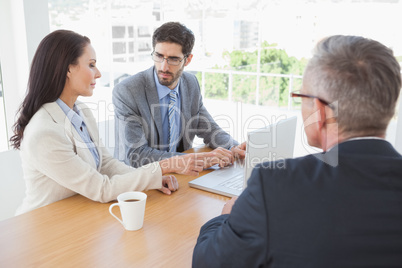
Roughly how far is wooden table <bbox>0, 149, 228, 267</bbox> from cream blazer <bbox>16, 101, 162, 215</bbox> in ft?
0.23

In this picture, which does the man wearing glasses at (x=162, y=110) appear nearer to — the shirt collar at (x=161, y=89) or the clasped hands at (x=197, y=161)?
the shirt collar at (x=161, y=89)

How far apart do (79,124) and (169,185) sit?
530mm

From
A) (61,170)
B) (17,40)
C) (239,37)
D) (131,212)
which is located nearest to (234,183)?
(131,212)

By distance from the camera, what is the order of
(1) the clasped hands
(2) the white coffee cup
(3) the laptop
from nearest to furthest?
1. (2) the white coffee cup
2. (3) the laptop
3. (1) the clasped hands

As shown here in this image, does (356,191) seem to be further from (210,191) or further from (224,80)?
(224,80)

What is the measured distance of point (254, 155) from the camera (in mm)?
1336

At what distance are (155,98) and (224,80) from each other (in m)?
3.98

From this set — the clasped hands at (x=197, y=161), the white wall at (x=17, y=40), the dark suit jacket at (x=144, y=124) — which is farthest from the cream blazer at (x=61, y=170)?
the white wall at (x=17, y=40)

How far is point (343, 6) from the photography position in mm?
5035

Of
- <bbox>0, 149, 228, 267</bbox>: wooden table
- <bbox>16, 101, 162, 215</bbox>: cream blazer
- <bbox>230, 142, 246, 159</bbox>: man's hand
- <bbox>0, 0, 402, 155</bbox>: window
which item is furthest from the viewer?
<bbox>0, 0, 402, 155</bbox>: window

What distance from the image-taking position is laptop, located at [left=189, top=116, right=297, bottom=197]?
1.33 metres

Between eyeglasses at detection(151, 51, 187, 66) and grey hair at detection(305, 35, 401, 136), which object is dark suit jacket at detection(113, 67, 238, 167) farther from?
grey hair at detection(305, 35, 401, 136)

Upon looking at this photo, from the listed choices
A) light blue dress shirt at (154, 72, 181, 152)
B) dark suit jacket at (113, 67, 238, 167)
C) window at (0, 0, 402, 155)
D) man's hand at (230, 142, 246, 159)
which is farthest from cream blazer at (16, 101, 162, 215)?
window at (0, 0, 402, 155)

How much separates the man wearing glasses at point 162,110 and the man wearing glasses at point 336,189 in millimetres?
1175
